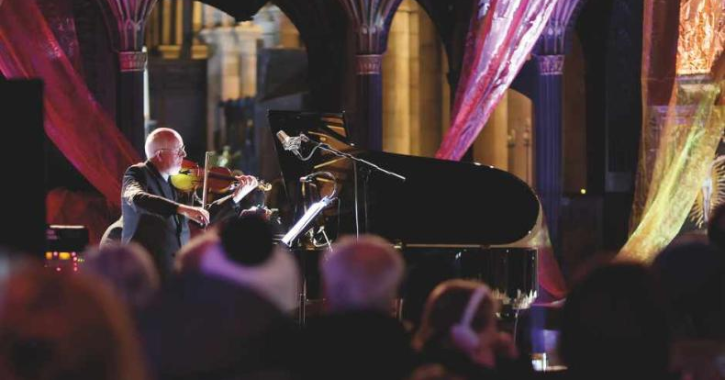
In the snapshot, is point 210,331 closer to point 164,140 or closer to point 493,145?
point 164,140

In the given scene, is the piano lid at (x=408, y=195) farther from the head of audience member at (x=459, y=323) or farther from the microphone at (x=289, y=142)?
the head of audience member at (x=459, y=323)

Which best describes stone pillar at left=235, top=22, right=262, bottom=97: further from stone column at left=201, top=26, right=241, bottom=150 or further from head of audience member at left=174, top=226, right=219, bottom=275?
head of audience member at left=174, top=226, right=219, bottom=275

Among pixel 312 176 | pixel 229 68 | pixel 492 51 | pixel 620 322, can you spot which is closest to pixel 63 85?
pixel 312 176

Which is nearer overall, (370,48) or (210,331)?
(210,331)

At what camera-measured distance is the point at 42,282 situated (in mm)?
2811

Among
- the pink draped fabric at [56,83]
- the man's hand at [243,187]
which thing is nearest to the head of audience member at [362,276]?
the man's hand at [243,187]

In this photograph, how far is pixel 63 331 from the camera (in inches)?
108

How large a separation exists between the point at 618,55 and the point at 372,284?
12252 millimetres

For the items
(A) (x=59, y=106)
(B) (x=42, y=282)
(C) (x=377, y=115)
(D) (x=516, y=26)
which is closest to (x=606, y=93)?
(C) (x=377, y=115)

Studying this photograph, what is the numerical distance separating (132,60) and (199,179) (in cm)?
519

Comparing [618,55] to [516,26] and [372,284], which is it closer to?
[516,26]

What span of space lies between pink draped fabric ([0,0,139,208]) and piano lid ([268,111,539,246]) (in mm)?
1523

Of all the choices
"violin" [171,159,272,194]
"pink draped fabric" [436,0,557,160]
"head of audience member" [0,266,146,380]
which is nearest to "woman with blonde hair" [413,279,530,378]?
"head of audience member" [0,266,146,380]

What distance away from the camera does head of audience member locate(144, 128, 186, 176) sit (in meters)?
8.15
